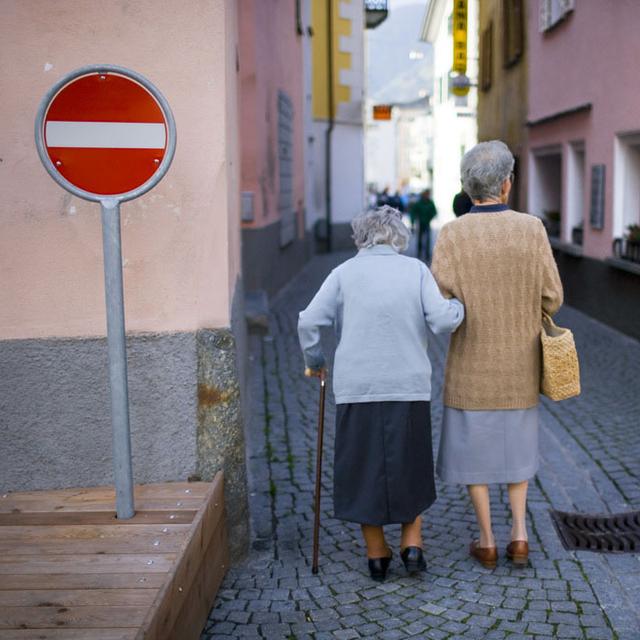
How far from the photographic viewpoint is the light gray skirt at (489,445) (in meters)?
4.26

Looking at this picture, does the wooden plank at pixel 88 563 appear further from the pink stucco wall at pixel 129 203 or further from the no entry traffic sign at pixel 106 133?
the no entry traffic sign at pixel 106 133

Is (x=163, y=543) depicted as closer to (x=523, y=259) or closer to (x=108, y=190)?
(x=108, y=190)

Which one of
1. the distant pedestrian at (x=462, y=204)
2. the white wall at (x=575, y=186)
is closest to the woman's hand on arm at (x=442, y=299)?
the distant pedestrian at (x=462, y=204)

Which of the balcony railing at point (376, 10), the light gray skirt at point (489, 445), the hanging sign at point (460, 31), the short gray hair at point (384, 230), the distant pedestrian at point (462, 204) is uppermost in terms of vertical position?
the balcony railing at point (376, 10)

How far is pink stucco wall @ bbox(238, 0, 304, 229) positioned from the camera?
10641 millimetres

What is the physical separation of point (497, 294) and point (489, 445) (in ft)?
2.14

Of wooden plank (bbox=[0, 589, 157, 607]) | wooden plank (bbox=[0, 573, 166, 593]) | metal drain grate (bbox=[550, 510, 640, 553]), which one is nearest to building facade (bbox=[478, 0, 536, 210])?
metal drain grate (bbox=[550, 510, 640, 553])

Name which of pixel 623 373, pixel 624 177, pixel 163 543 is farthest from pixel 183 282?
pixel 624 177

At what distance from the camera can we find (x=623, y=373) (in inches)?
334

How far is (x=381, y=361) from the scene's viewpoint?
13.3 feet

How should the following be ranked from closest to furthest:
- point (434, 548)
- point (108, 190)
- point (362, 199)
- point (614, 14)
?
point (108, 190) → point (434, 548) → point (614, 14) → point (362, 199)

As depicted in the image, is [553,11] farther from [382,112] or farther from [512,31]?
[382,112]

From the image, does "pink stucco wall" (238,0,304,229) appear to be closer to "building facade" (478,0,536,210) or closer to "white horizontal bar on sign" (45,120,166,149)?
"building facade" (478,0,536,210)

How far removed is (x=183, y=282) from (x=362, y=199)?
22.9 m
